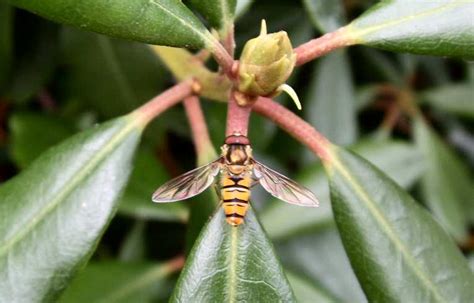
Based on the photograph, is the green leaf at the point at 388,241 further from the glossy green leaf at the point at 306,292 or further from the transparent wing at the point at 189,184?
the glossy green leaf at the point at 306,292

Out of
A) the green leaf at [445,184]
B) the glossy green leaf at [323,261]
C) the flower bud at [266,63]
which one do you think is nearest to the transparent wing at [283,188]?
the flower bud at [266,63]

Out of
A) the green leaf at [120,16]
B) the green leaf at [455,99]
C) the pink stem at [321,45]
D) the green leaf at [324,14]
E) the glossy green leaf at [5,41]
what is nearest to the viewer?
the green leaf at [120,16]

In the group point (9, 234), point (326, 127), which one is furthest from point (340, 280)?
point (9, 234)

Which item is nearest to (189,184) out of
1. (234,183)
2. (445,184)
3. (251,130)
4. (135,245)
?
(234,183)

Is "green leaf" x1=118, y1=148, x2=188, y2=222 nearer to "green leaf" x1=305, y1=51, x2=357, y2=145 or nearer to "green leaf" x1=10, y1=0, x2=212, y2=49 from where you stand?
"green leaf" x1=305, y1=51, x2=357, y2=145

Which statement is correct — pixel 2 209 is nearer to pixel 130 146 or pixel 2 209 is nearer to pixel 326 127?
pixel 130 146

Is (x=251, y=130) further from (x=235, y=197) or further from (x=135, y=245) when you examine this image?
(x=235, y=197)

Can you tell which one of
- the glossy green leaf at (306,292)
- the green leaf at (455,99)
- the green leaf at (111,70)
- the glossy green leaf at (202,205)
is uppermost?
the green leaf at (455,99)
